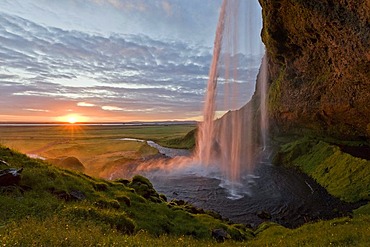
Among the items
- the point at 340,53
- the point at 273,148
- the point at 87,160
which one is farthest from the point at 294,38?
the point at 87,160

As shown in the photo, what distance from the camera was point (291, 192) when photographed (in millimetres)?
42188

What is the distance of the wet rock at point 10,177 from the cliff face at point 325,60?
31.5 meters

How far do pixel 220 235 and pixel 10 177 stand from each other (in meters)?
15.8

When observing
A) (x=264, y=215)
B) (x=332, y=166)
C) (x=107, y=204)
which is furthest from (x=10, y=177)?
(x=332, y=166)

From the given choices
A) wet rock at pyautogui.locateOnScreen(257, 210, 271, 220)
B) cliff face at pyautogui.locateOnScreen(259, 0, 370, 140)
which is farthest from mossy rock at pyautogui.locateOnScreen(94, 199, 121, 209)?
cliff face at pyautogui.locateOnScreen(259, 0, 370, 140)

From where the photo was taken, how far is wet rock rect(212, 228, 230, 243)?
20.7 m

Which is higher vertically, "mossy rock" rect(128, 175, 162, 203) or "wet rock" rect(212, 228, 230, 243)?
"mossy rock" rect(128, 175, 162, 203)

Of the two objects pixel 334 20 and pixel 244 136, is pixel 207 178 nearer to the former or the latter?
pixel 334 20

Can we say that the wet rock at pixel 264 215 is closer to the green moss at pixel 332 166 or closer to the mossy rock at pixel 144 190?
the green moss at pixel 332 166

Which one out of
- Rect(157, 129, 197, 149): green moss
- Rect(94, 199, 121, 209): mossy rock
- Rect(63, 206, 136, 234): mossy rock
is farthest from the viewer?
Rect(157, 129, 197, 149): green moss

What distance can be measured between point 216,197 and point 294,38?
85.6ft

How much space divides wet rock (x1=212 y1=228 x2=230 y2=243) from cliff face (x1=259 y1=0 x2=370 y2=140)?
73.0 ft

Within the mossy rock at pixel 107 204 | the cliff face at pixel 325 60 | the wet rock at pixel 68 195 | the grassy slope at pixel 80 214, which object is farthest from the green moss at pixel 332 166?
the wet rock at pixel 68 195

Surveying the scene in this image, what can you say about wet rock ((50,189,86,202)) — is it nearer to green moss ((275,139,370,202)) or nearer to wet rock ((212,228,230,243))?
wet rock ((212,228,230,243))
